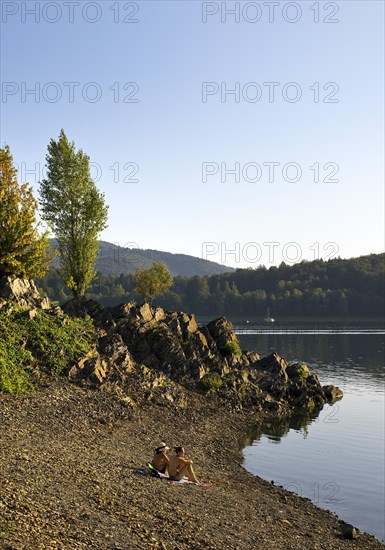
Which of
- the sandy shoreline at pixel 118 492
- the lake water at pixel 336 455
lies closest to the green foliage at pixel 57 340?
the sandy shoreline at pixel 118 492

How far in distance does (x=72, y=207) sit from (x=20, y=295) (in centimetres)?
2006

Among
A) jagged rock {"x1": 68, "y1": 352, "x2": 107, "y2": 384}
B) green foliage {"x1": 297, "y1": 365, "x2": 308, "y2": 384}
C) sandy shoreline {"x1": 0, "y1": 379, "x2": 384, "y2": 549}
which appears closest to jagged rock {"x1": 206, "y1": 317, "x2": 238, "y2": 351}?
green foliage {"x1": 297, "y1": 365, "x2": 308, "y2": 384}

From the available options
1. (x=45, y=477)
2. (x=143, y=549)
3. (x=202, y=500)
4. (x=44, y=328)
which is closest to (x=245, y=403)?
(x=44, y=328)

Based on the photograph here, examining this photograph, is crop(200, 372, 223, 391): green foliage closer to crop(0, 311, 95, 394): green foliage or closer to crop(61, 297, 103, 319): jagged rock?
crop(0, 311, 95, 394): green foliage

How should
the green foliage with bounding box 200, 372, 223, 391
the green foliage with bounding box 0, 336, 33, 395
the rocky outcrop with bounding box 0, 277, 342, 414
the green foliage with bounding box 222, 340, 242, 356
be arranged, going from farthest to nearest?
1. the green foliage with bounding box 222, 340, 242, 356
2. the green foliage with bounding box 200, 372, 223, 391
3. the rocky outcrop with bounding box 0, 277, 342, 414
4. the green foliage with bounding box 0, 336, 33, 395

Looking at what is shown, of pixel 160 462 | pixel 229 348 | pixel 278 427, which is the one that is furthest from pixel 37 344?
pixel 229 348

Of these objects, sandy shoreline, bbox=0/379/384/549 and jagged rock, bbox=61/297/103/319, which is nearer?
sandy shoreline, bbox=0/379/384/549

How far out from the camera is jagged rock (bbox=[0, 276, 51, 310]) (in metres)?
44.0

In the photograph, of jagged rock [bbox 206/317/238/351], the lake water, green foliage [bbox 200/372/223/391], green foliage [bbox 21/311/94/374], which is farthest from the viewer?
jagged rock [bbox 206/317/238/351]

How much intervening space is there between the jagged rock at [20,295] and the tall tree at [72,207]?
1526 cm

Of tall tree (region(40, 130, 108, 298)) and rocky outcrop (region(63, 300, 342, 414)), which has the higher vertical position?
tall tree (region(40, 130, 108, 298))

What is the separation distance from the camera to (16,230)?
45.9 m

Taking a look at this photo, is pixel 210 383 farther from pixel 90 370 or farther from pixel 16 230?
pixel 16 230

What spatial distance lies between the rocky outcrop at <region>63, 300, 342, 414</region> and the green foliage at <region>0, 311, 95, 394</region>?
6.92 feet
